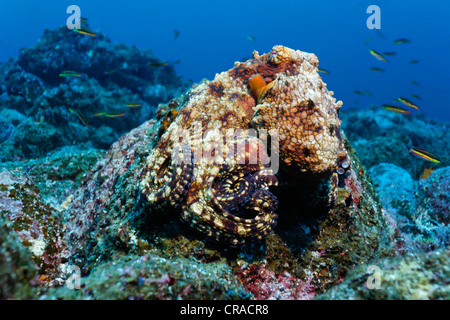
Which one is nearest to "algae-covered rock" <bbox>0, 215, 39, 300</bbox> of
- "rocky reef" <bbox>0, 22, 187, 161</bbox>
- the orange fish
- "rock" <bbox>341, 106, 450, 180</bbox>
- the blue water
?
the orange fish

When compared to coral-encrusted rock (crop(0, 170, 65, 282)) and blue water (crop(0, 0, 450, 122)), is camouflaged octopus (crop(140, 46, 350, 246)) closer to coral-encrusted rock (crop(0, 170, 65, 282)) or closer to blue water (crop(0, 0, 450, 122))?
coral-encrusted rock (crop(0, 170, 65, 282))

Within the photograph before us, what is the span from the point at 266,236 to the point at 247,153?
2.95ft

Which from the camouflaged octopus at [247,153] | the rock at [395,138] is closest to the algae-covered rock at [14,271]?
the camouflaged octopus at [247,153]

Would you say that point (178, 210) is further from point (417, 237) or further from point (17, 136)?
point (17, 136)

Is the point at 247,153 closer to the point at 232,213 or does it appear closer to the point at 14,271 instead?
the point at 232,213

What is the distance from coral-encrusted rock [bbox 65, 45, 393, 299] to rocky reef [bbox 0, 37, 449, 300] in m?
0.01

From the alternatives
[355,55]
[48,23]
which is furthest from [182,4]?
[355,55]

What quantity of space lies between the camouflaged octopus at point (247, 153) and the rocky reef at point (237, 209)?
0.04ft

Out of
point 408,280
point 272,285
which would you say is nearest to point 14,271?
point 408,280

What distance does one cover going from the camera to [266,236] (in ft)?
8.45

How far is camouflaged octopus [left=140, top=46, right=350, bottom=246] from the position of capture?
2.44m
